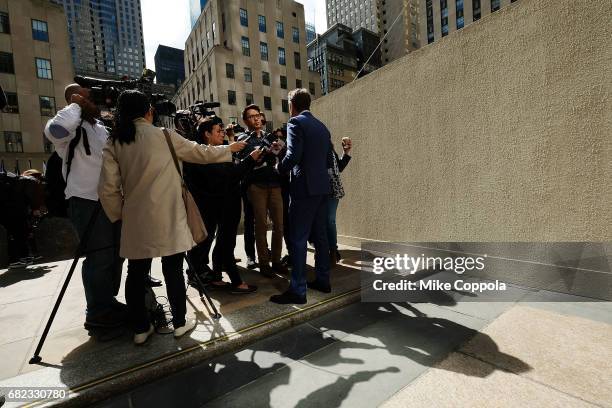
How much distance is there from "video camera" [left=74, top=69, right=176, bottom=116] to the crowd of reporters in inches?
→ 3.1

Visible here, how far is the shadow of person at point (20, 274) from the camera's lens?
15.5 feet

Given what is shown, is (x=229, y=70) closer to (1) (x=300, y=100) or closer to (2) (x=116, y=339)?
(1) (x=300, y=100)

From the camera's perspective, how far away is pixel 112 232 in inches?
112

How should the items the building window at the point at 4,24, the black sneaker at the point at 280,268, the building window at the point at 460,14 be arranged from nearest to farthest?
the black sneaker at the point at 280,268
the building window at the point at 4,24
the building window at the point at 460,14

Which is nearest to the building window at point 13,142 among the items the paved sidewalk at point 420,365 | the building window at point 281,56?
the building window at point 281,56

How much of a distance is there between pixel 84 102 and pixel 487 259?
4.68 meters

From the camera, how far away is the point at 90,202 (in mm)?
2771

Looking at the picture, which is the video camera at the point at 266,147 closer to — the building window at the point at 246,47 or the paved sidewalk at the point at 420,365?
the paved sidewalk at the point at 420,365

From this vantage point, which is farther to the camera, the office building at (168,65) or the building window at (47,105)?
the office building at (168,65)

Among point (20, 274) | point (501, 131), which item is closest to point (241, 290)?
point (501, 131)

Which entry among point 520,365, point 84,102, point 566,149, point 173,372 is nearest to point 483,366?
point 520,365

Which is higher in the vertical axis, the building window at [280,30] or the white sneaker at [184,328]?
the building window at [280,30]

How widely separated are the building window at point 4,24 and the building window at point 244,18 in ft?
67.9

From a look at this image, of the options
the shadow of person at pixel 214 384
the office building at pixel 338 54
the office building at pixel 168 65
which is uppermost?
the office building at pixel 168 65
